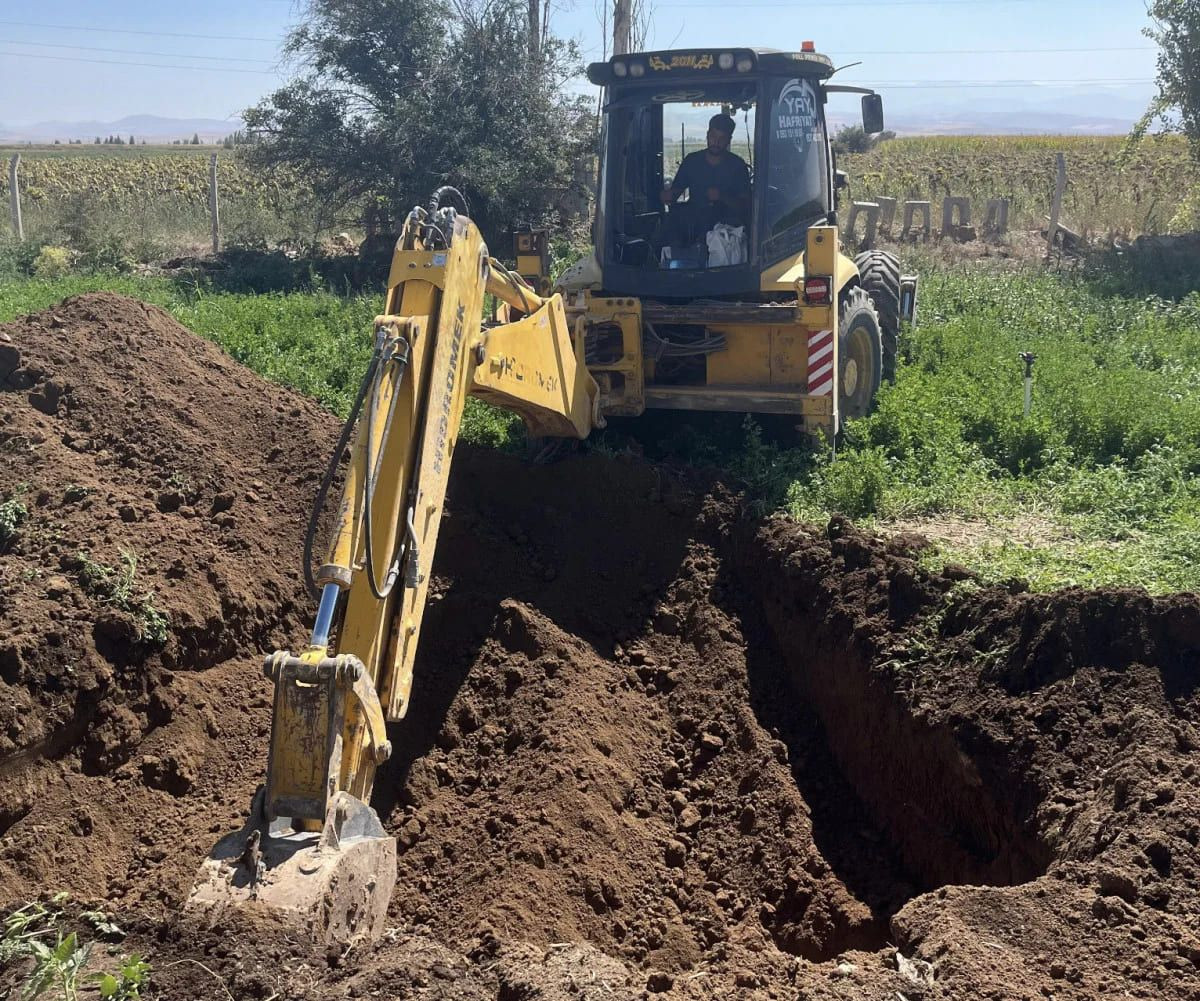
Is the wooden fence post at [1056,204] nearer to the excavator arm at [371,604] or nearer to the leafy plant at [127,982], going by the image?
the excavator arm at [371,604]

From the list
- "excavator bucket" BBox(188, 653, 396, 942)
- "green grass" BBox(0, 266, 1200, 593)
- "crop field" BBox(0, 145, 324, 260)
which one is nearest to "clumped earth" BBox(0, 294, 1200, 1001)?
"excavator bucket" BBox(188, 653, 396, 942)

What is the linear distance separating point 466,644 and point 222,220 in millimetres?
16231

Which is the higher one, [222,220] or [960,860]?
[222,220]

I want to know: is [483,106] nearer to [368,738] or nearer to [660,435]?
[660,435]

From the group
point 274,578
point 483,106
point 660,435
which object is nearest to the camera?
point 274,578

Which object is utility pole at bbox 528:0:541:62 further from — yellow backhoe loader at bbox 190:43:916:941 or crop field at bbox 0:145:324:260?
yellow backhoe loader at bbox 190:43:916:941

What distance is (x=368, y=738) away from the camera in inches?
159

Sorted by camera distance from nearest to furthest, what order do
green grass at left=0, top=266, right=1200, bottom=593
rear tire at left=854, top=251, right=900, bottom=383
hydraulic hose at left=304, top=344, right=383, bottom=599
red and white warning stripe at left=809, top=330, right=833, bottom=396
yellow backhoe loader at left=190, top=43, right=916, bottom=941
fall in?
yellow backhoe loader at left=190, top=43, right=916, bottom=941, hydraulic hose at left=304, top=344, right=383, bottom=599, green grass at left=0, top=266, right=1200, bottom=593, red and white warning stripe at left=809, top=330, right=833, bottom=396, rear tire at left=854, top=251, right=900, bottom=383

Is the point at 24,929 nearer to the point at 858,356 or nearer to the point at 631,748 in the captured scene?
the point at 631,748

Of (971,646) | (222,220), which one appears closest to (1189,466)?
(971,646)

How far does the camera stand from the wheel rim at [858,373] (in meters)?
8.91

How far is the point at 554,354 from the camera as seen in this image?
21.2 ft

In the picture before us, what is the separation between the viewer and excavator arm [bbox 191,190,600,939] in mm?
3771

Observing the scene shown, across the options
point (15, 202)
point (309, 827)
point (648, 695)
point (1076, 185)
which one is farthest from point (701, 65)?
point (1076, 185)
